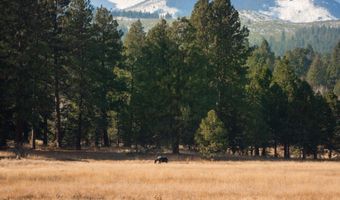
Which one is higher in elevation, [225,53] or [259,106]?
[225,53]

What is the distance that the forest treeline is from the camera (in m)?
48.9

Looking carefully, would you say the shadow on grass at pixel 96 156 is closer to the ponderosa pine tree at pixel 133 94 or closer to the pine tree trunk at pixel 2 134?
the pine tree trunk at pixel 2 134

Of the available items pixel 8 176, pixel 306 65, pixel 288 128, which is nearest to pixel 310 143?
pixel 288 128

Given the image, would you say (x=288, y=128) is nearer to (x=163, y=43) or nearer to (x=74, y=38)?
(x=163, y=43)

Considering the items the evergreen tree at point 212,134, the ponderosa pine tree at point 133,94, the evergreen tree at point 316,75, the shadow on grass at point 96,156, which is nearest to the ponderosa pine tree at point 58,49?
the shadow on grass at point 96,156

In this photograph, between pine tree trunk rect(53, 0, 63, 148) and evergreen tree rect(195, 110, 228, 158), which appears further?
pine tree trunk rect(53, 0, 63, 148)

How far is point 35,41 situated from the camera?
46750mm

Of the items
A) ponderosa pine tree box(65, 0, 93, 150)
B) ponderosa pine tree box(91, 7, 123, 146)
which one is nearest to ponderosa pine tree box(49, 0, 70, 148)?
ponderosa pine tree box(65, 0, 93, 150)

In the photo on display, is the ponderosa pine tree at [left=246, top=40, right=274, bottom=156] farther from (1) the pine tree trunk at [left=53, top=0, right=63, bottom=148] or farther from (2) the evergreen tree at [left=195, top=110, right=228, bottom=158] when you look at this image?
(1) the pine tree trunk at [left=53, top=0, right=63, bottom=148]

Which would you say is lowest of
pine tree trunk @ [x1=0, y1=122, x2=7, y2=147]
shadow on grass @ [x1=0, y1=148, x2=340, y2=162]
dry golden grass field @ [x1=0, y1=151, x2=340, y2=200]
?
dry golden grass field @ [x1=0, y1=151, x2=340, y2=200]

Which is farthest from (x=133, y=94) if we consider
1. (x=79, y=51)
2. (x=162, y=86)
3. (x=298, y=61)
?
(x=298, y=61)

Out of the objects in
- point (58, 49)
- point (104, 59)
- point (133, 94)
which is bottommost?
point (133, 94)

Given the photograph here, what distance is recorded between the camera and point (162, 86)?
5438 centimetres

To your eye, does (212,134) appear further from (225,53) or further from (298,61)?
(298,61)
